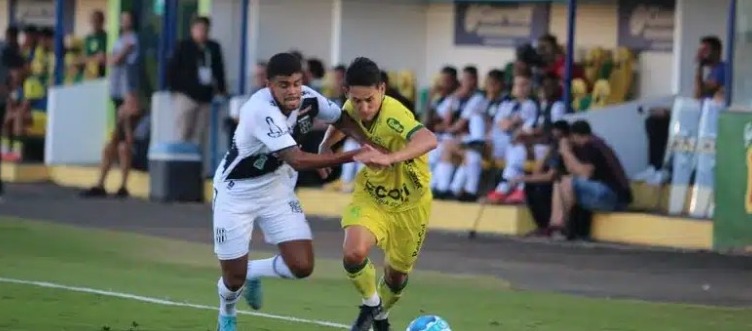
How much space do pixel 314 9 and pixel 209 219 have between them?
492 centimetres

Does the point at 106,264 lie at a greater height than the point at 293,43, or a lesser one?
lesser

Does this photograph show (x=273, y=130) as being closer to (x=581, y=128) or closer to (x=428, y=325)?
(x=428, y=325)

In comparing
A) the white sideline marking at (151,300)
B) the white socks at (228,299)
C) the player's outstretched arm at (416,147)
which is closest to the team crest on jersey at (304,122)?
the player's outstretched arm at (416,147)

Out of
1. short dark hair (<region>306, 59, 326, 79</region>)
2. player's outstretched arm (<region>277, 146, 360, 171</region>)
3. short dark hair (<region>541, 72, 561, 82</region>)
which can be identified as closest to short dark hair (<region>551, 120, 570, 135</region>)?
short dark hair (<region>541, 72, 561, 82</region>)

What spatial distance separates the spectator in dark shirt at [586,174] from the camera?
19.1 metres

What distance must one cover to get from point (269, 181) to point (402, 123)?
0.92 meters

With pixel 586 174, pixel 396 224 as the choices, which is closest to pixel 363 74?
pixel 396 224

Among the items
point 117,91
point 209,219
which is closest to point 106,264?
point 209,219

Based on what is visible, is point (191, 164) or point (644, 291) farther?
point (191, 164)

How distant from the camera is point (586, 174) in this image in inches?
754

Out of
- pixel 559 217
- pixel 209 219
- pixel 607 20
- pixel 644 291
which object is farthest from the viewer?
pixel 607 20

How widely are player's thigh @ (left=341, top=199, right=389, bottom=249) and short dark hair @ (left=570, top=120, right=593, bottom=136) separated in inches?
317

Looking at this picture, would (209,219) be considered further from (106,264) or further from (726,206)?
(726,206)

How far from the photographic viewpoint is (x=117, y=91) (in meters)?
25.2
